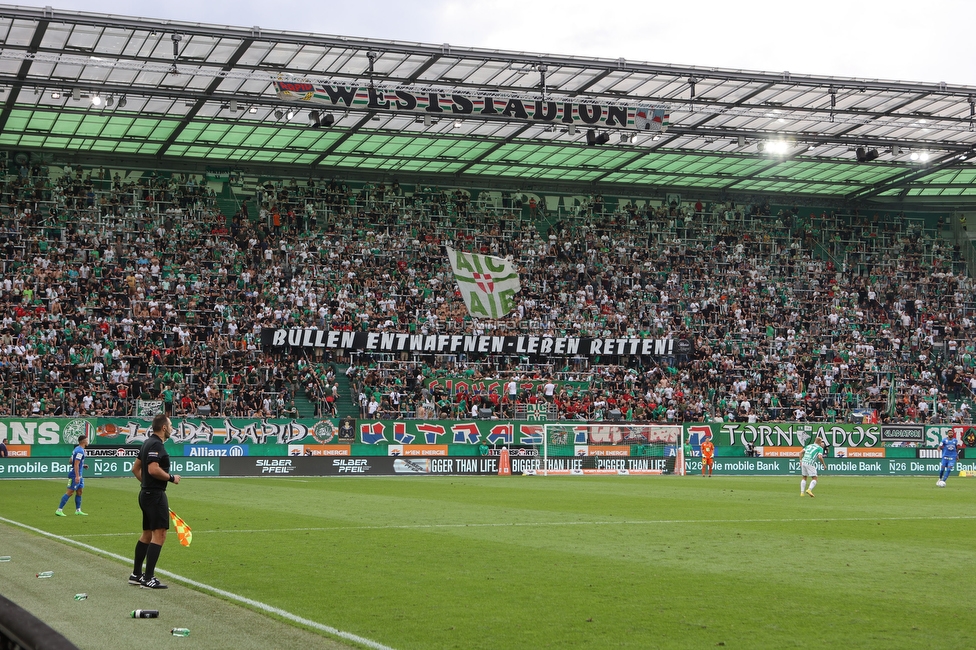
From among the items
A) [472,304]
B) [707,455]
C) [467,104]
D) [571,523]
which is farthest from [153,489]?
[472,304]

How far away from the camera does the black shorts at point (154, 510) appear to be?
12.0 metres

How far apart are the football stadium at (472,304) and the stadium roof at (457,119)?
0.22 m

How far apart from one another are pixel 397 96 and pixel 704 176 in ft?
93.5

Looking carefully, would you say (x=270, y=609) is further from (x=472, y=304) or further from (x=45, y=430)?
(x=472, y=304)

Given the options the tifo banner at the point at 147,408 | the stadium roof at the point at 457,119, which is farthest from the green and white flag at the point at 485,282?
the tifo banner at the point at 147,408

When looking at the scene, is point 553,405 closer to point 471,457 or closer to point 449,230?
point 471,457

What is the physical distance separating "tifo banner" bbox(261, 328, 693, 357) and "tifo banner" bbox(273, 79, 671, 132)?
12534 millimetres

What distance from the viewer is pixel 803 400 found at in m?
54.6

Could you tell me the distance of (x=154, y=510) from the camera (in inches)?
473

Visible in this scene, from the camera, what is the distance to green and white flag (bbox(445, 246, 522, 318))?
55406 mm

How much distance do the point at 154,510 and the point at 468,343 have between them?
41.6 metres

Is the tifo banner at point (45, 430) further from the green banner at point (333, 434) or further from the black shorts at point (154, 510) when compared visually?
the black shorts at point (154, 510)

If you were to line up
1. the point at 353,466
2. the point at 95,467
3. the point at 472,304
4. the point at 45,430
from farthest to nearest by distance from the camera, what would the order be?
1. the point at 472,304
2. the point at 353,466
3. the point at 95,467
4. the point at 45,430

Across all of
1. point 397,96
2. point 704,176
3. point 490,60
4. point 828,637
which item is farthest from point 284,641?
point 704,176
